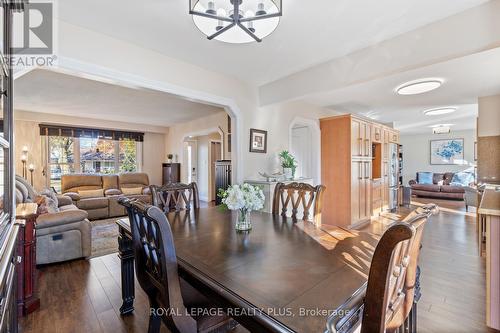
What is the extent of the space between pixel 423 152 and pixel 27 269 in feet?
37.5

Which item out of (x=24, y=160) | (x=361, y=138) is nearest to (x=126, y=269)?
(x=361, y=138)

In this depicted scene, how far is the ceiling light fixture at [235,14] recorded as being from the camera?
1501 millimetres

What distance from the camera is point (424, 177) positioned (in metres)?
8.68

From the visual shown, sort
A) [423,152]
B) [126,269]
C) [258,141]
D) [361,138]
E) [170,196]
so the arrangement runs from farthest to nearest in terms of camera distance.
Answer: [423,152]
[361,138]
[258,141]
[170,196]
[126,269]

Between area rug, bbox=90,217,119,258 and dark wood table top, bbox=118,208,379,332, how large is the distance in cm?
201

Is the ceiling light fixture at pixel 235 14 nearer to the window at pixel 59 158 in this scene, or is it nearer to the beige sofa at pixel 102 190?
the beige sofa at pixel 102 190

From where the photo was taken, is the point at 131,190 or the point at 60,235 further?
the point at 131,190

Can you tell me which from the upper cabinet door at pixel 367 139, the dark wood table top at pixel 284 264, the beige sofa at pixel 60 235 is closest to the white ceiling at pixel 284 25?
the dark wood table top at pixel 284 264

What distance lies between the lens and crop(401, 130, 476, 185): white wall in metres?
8.18

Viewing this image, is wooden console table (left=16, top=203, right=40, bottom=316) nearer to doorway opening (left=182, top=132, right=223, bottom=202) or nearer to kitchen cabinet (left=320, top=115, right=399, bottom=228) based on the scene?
kitchen cabinet (left=320, top=115, right=399, bottom=228)

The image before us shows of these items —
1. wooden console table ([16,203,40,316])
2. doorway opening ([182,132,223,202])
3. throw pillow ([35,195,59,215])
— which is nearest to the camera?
wooden console table ([16,203,40,316])

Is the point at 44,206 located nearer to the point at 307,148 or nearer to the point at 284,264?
the point at 284,264

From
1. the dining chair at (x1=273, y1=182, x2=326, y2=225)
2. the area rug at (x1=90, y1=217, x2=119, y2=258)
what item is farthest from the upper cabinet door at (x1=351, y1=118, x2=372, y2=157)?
the area rug at (x1=90, y1=217, x2=119, y2=258)

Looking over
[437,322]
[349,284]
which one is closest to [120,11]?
[349,284]
